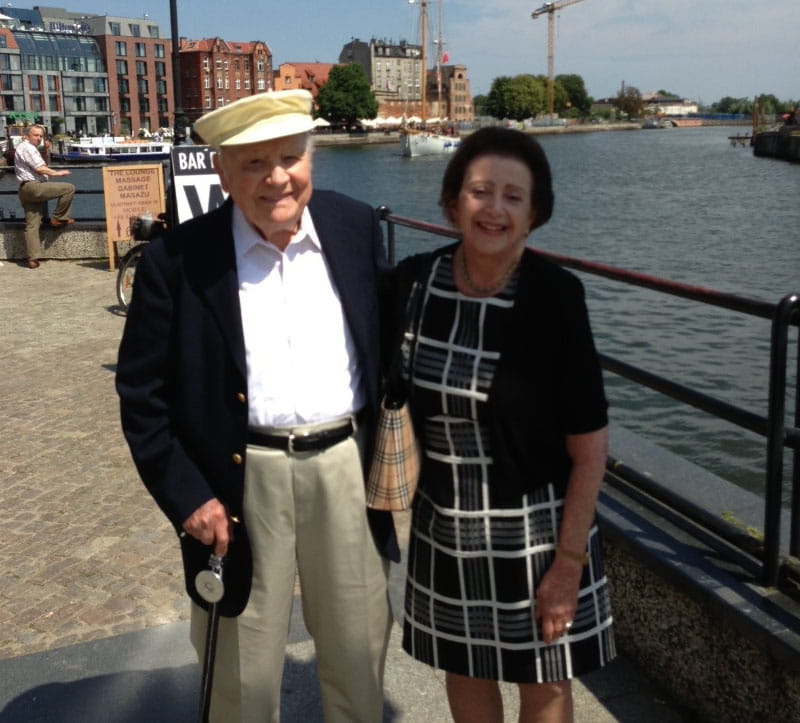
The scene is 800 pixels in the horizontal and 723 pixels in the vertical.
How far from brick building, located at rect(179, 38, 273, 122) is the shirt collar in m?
131

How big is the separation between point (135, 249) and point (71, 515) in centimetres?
526

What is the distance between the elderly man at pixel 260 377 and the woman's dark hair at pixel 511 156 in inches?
14.3

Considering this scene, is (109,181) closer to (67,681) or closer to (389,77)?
(67,681)

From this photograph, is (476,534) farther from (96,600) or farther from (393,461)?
(96,600)

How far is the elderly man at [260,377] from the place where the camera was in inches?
92.3

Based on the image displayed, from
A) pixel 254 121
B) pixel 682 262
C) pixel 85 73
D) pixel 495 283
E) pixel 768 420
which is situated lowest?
pixel 682 262

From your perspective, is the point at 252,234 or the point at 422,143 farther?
the point at 422,143

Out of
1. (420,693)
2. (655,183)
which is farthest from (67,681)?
(655,183)

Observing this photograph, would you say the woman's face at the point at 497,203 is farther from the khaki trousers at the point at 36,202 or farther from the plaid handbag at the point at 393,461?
the khaki trousers at the point at 36,202

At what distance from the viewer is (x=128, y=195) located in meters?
12.5

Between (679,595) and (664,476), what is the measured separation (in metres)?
0.56

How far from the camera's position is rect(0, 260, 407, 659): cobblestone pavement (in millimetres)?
3908

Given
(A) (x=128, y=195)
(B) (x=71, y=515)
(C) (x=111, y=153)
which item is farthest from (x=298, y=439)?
(C) (x=111, y=153)

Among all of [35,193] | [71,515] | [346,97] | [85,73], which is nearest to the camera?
[71,515]
